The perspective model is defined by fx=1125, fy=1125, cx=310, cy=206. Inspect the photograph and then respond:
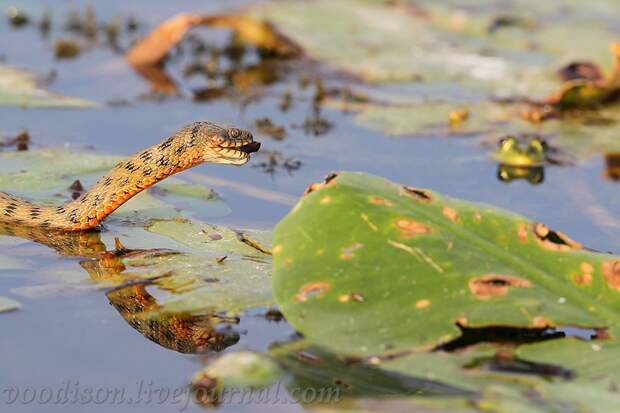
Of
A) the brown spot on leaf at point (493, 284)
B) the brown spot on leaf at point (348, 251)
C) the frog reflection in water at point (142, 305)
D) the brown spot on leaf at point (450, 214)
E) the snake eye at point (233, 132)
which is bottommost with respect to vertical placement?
the frog reflection in water at point (142, 305)

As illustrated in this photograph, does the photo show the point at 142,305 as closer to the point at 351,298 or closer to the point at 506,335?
the point at 351,298

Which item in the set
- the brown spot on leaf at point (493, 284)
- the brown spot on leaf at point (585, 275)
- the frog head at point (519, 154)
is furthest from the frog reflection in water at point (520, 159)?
the brown spot on leaf at point (493, 284)

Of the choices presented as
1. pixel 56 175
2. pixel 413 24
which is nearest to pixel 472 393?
pixel 56 175

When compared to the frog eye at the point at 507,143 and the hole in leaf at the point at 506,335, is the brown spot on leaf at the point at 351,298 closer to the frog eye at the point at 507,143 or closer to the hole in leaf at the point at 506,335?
the hole in leaf at the point at 506,335

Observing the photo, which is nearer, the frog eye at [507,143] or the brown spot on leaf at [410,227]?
the brown spot on leaf at [410,227]

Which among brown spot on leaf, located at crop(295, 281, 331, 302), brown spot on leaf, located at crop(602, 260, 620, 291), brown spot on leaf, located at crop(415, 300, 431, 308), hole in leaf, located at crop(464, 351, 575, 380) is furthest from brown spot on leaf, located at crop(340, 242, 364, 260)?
brown spot on leaf, located at crop(602, 260, 620, 291)

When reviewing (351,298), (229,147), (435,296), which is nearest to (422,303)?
(435,296)

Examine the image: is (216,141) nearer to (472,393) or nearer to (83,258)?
(83,258)

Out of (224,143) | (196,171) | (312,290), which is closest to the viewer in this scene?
(312,290)
